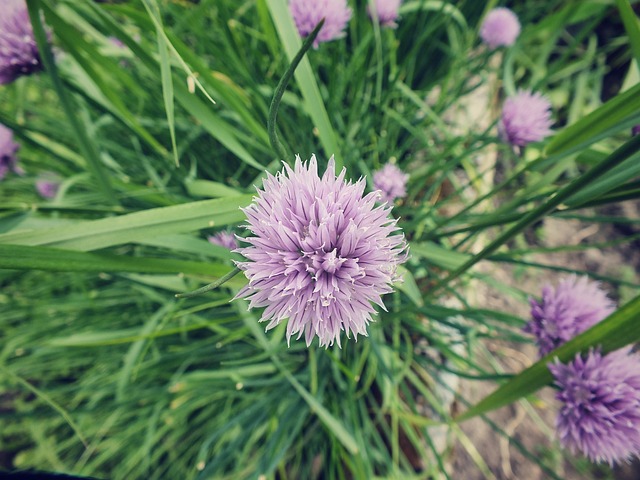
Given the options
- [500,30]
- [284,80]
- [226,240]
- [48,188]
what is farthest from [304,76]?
[48,188]

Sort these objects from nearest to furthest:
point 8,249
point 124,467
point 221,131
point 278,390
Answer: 1. point 8,249
2. point 221,131
3. point 278,390
4. point 124,467

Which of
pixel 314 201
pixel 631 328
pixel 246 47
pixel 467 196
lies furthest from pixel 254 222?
pixel 467 196

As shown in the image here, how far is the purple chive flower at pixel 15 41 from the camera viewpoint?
23.0 inches

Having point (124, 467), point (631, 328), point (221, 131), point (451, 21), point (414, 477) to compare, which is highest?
point (451, 21)

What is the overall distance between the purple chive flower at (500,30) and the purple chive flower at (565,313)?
0.54 meters

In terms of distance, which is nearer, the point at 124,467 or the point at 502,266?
the point at 124,467

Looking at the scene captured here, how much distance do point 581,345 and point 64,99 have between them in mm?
732

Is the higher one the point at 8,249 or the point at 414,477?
the point at 8,249

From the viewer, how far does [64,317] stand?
102cm

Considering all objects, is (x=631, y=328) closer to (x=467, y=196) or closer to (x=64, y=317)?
(x=467, y=196)

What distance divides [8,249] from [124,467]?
84 centimetres

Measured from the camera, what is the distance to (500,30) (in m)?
0.78

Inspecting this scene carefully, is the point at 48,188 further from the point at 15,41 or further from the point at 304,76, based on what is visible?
the point at 304,76

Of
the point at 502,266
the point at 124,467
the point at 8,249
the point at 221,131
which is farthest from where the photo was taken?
the point at 502,266
